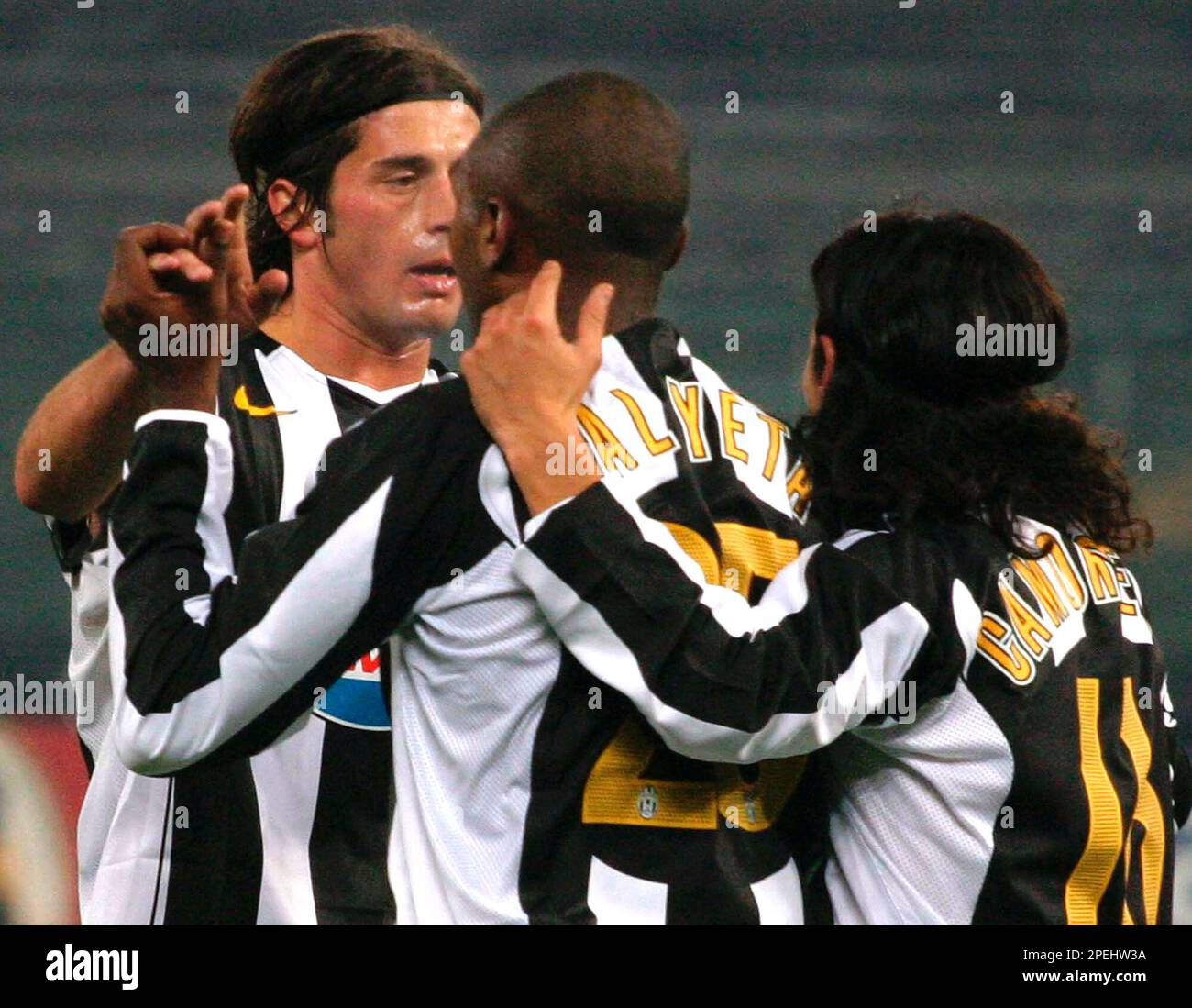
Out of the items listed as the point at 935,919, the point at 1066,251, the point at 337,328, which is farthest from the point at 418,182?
the point at 1066,251

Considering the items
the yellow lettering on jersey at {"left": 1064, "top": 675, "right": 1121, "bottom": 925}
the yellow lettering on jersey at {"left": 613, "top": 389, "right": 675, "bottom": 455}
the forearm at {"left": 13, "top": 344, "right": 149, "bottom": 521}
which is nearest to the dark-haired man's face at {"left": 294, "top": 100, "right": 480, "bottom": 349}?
the forearm at {"left": 13, "top": 344, "right": 149, "bottom": 521}

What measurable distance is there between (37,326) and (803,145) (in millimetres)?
3095

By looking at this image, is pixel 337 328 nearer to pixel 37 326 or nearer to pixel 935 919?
pixel 935 919

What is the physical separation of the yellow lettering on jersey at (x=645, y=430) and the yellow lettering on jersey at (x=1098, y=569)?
0.50 metres

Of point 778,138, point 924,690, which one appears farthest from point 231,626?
point 778,138

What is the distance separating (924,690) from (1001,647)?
0.11 meters

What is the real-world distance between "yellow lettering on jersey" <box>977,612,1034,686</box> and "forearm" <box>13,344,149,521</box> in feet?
3.24

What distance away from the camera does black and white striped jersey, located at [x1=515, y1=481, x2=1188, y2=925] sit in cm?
146

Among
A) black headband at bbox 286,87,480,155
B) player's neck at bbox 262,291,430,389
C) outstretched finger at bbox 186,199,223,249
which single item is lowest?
outstretched finger at bbox 186,199,223,249

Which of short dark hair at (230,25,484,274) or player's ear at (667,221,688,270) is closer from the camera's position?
player's ear at (667,221,688,270)

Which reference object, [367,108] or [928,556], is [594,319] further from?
[367,108]

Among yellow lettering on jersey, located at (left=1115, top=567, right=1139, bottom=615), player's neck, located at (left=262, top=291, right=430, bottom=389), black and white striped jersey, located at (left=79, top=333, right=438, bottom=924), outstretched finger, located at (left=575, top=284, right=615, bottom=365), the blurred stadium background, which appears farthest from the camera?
the blurred stadium background

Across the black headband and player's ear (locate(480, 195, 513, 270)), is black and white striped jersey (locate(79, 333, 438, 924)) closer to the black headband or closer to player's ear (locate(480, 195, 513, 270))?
the black headband

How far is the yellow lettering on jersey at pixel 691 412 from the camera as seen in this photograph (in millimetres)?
1610
